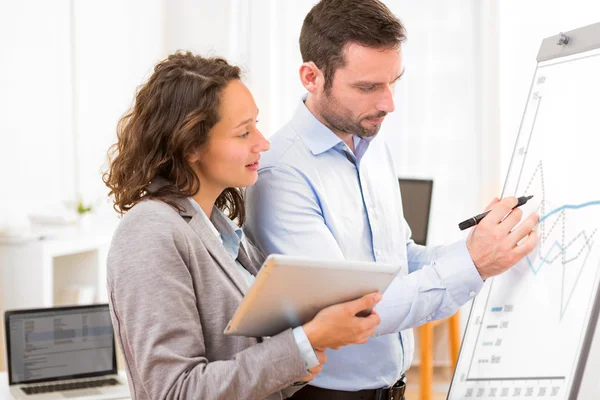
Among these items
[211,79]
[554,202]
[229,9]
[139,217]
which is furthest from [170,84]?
[229,9]

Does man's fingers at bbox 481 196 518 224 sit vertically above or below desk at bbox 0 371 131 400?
above

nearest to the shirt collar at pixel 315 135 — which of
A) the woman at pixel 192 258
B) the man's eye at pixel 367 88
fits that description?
the man's eye at pixel 367 88

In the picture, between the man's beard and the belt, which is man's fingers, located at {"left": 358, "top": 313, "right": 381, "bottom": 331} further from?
the man's beard

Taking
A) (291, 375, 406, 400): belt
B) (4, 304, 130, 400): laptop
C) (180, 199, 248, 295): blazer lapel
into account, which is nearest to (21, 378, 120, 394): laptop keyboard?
(4, 304, 130, 400): laptop

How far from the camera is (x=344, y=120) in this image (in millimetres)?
1626

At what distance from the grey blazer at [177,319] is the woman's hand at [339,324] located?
38 millimetres

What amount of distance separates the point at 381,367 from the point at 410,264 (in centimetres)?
30

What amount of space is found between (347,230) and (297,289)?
466 mm

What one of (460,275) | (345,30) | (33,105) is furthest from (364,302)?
(33,105)

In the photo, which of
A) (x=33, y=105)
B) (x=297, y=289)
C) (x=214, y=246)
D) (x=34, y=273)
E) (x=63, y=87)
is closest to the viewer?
(x=297, y=289)

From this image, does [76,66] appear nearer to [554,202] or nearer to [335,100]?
[335,100]

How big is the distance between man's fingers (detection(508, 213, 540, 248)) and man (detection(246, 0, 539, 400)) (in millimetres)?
36

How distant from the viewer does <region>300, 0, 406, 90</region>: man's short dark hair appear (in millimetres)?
1574

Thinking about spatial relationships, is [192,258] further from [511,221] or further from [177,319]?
[511,221]
